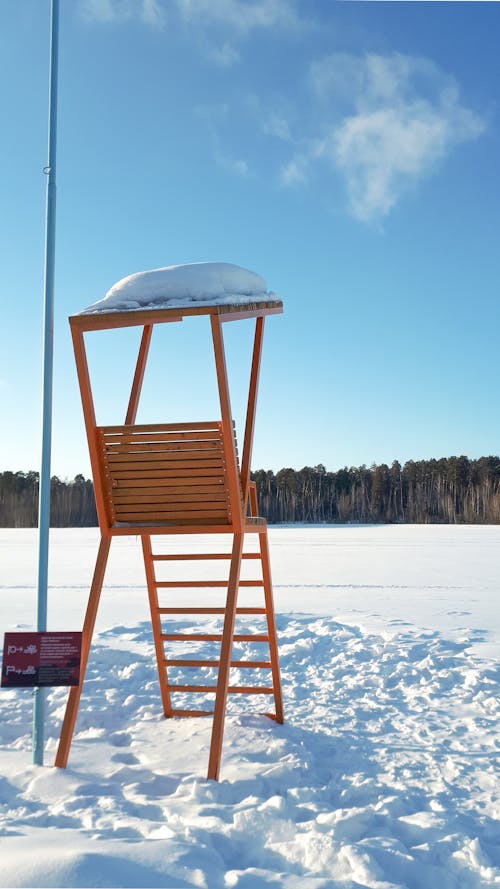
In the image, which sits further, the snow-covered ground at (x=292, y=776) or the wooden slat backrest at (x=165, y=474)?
the wooden slat backrest at (x=165, y=474)

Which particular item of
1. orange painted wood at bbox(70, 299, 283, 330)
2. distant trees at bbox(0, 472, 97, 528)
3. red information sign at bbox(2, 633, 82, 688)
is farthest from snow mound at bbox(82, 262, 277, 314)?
distant trees at bbox(0, 472, 97, 528)

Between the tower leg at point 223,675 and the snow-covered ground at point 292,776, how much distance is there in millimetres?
129

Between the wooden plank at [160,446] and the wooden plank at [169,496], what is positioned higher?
the wooden plank at [160,446]

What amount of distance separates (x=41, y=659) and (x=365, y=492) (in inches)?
2494

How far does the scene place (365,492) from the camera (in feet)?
215

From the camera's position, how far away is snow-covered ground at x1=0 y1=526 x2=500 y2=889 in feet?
8.25

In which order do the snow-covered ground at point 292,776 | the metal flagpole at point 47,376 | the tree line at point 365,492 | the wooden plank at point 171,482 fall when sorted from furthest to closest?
the tree line at point 365,492 < the wooden plank at point 171,482 < the metal flagpole at point 47,376 < the snow-covered ground at point 292,776

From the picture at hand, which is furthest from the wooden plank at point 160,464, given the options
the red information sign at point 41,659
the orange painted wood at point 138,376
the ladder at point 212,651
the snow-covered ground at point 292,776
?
the snow-covered ground at point 292,776

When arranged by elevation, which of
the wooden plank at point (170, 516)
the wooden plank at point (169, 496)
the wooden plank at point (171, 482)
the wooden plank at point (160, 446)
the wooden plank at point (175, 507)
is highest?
the wooden plank at point (160, 446)

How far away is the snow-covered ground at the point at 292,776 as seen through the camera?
2.52 meters

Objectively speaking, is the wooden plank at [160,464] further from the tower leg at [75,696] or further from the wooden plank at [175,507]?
the tower leg at [75,696]

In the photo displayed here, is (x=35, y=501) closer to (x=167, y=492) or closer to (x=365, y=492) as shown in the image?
(x=365, y=492)

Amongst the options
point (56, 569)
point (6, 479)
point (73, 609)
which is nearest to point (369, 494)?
point (6, 479)

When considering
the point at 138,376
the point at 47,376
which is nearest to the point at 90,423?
the point at 47,376
